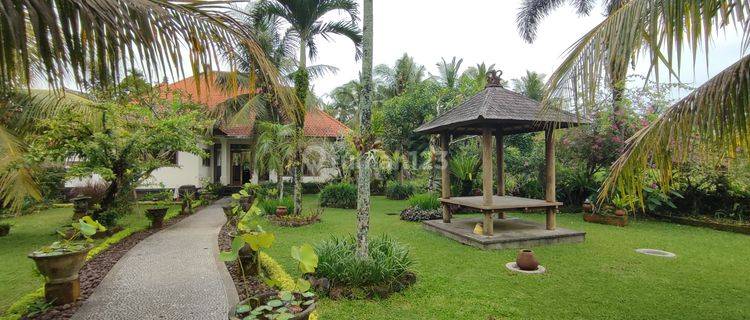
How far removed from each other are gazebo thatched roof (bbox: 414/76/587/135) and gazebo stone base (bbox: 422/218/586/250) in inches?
84.0

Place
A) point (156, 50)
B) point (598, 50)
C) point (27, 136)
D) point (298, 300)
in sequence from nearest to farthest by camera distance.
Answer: point (156, 50), point (598, 50), point (298, 300), point (27, 136)

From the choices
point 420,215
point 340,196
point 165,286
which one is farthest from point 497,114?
point 340,196

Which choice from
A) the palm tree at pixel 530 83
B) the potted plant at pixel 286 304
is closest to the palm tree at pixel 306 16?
the potted plant at pixel 286 304

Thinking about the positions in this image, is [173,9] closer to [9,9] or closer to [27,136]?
[9,9]

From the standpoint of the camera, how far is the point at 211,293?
4770 mm

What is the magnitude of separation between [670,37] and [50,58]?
11.9ft

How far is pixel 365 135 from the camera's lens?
502cm

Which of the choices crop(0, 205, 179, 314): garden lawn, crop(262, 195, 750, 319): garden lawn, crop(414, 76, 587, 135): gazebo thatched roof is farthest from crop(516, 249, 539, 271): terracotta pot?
crop(0, 205, 179, 314): garden lawn

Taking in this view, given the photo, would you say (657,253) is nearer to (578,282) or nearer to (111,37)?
(578,282)

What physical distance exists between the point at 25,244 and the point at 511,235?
961 centimetres

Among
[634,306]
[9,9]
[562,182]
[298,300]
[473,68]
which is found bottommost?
[634,306]

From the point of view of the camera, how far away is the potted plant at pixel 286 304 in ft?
9.67

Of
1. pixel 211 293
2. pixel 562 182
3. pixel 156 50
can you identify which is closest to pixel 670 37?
pixel 156 50

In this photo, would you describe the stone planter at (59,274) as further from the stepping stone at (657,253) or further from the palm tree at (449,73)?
the palm tree at (449,73)
